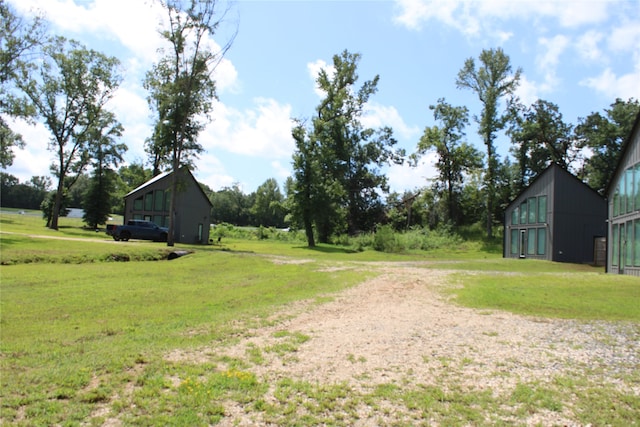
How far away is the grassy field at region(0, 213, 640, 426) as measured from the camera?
5.07 meters

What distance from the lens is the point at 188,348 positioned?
293 inches

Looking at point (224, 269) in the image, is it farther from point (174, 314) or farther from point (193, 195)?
point (193, 195)

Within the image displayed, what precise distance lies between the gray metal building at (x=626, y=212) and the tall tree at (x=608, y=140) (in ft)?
109

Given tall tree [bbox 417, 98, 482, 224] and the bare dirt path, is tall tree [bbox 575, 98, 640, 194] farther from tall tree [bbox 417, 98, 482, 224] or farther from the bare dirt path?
the bare dirt path

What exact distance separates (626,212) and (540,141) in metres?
39.9

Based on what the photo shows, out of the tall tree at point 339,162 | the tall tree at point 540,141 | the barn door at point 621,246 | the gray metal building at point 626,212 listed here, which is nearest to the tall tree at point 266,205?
the tall tree at point 339,162

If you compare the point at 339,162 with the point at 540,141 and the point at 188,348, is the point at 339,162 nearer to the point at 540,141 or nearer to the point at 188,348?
the point at 540,141

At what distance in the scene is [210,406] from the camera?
5109mm

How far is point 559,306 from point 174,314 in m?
9.92

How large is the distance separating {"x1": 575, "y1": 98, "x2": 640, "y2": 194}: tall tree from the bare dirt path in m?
53.9

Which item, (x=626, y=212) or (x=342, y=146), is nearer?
(x=626, y=212)

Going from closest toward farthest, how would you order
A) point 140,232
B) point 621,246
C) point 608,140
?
point 621,246, point 140,232, point 608,140

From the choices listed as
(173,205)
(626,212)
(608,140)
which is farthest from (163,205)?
(608,140)

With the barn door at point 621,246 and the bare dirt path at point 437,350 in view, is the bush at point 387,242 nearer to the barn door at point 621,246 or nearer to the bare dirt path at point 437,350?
the barn door at point 621,246
